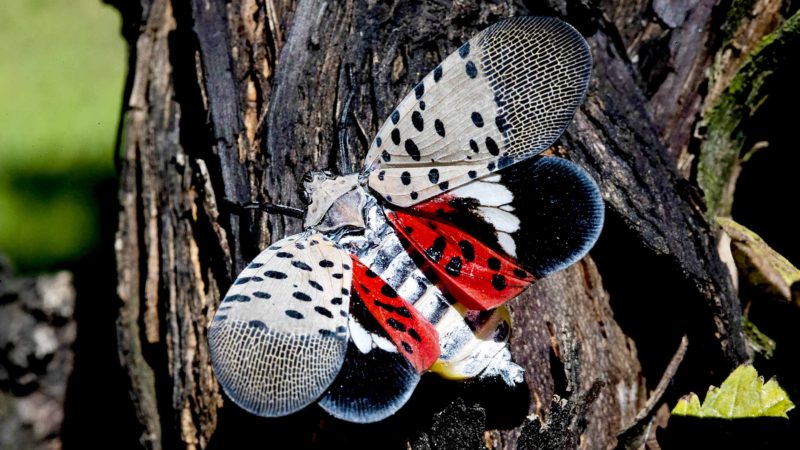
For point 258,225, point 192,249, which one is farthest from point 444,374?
point 192,249

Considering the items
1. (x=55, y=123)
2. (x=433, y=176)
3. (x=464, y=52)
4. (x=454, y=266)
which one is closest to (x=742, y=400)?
(x=454, y=266)

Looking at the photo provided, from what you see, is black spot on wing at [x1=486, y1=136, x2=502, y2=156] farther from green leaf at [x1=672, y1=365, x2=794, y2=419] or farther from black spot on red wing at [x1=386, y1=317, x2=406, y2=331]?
green leaf at [x1=672, y1=365, x2=794, y2=419]

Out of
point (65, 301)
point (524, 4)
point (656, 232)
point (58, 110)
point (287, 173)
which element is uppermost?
point (524, 4)

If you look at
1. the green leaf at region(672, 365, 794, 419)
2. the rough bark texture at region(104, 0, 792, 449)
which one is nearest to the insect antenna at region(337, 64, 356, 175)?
the rough bark texture at region(104, 0, 792, 449)

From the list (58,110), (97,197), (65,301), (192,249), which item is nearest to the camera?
(192,249)

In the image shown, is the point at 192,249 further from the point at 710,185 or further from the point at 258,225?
the point at 710,185

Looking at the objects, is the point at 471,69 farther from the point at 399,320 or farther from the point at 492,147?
the point at 399,320

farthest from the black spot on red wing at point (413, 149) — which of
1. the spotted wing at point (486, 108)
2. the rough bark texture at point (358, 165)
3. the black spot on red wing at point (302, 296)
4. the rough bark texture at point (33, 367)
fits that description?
the rough bark texture at point (33, 367)
